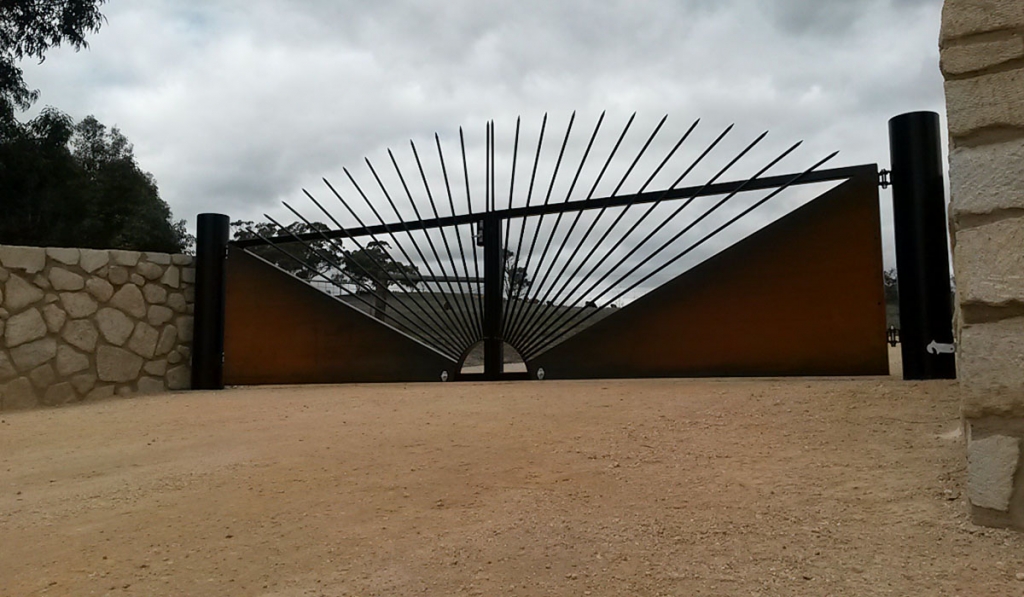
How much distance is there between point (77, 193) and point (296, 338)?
33.3ft

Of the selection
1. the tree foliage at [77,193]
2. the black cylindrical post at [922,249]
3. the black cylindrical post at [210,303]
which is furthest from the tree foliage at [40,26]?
the black cylindrical post at [922,249]

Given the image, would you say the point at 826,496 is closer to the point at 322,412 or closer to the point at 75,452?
the point at 322,412

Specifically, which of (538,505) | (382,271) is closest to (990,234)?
(538,505)

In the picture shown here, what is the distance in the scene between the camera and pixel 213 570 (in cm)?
151

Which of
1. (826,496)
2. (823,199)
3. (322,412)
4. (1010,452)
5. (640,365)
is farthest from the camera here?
(640,365)

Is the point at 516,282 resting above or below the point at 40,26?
below

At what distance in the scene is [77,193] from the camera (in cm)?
1301

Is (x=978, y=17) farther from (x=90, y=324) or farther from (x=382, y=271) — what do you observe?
(x=90, y=324)

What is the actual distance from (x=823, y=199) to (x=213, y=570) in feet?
12.4

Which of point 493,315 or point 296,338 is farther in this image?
point 296,338

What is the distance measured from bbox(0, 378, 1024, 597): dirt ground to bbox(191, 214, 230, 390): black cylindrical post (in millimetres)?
2668

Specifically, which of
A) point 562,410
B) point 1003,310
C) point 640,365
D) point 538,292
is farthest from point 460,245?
point 1003,310

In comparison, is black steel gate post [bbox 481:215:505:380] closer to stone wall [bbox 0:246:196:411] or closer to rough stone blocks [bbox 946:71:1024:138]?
stone wall [bbox 0:246:196:411]

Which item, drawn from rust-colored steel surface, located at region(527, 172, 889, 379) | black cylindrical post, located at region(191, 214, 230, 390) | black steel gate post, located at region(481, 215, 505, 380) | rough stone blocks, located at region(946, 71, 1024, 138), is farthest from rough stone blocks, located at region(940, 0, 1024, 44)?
black cylindrical post, located at region(191, 214, 230, 390)
